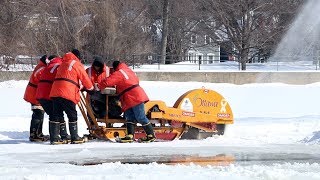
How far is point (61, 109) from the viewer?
41.9ft

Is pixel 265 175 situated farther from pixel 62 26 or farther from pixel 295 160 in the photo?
pixel 62 26

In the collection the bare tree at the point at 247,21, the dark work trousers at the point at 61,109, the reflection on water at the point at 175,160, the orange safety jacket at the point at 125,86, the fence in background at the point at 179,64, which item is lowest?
the reflection on water at the point at 175,160

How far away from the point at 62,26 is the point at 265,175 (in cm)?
2849

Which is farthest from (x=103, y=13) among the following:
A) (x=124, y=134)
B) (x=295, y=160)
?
(x=295, y=160)

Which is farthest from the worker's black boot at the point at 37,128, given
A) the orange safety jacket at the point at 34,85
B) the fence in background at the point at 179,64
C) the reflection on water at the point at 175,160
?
the fence in background at the point at 179,64

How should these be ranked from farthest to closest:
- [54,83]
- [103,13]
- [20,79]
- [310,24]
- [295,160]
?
[310,24] → [103,13] → [20,79] → [54,83] → [295,160]

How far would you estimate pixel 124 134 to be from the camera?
44.1 feet

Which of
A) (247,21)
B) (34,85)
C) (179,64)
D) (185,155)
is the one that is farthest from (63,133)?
(247,21)

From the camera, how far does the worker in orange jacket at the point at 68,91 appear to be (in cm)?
1254

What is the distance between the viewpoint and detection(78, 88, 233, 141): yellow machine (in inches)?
526

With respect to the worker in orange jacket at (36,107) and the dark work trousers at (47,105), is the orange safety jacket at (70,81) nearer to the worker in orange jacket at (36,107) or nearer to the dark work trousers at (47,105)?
the dark work trousers at (47,105)

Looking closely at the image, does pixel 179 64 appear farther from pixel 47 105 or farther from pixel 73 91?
pixel 73 91

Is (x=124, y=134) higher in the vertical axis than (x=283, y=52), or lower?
lower

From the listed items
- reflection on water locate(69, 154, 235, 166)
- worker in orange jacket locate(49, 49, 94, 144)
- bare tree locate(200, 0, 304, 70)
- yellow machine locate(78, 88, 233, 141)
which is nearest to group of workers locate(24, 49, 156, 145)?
worker in orange jacket locate(49, 49, 94, 144)
